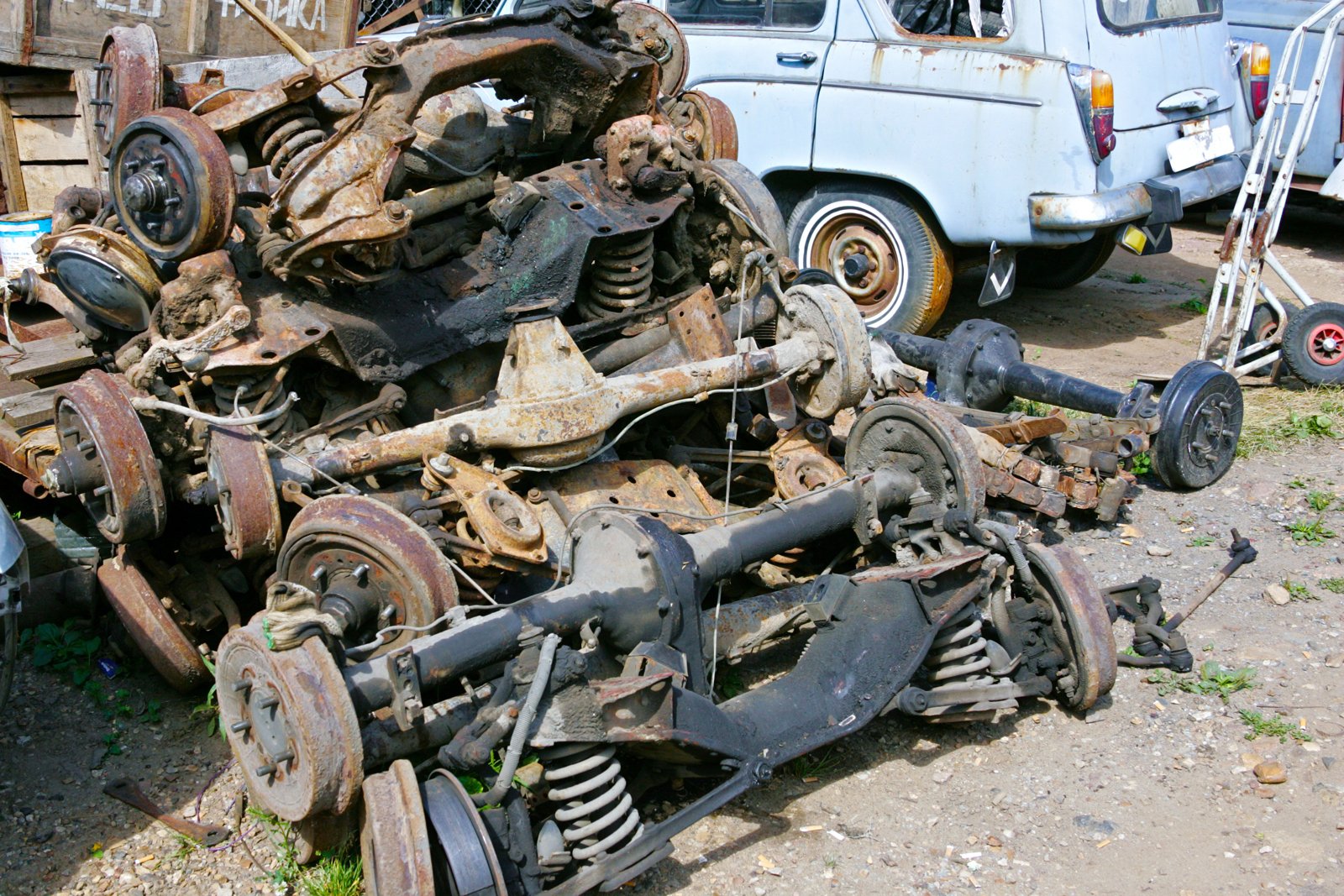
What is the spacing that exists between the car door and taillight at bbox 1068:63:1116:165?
1.49 metres

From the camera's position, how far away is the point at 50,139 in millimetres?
6215

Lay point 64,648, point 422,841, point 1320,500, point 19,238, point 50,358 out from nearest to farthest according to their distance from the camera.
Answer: point 422,841 → point 64,648 → point 50,358 → point 19,238 → point 1320,500

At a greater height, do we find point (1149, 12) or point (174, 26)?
point (1149, 12)

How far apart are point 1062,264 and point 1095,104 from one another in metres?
1.82

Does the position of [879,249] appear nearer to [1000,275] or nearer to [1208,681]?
[1000,275]

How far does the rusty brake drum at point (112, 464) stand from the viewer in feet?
12.2

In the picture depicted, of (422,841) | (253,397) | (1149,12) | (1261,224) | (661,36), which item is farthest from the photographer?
(1149,12)

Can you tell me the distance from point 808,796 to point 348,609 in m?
1.44

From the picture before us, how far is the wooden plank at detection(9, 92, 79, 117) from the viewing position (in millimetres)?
6066

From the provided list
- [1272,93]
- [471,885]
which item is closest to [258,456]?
[471,885]

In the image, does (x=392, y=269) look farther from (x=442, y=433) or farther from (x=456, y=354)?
(x=442, y=433)

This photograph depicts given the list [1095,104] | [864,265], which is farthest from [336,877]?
[1095,104]

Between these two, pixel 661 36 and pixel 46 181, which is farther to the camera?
pixel 46 181

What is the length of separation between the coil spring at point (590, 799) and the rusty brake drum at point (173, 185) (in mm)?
2070
